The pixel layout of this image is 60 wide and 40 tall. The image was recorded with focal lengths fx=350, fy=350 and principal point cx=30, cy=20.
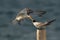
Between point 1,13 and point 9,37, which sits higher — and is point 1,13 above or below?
above

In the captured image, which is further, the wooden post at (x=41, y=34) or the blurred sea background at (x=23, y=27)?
the blurred sea background at (x=23, y=27)

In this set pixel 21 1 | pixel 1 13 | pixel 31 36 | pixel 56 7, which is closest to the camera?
pixel 31 36

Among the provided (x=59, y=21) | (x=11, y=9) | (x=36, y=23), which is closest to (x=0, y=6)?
(x=11, y=9)

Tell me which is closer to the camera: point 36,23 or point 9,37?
point 36,23

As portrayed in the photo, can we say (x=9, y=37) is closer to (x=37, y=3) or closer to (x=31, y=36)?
(x=31, y=36)

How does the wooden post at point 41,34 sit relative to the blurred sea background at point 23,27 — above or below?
below

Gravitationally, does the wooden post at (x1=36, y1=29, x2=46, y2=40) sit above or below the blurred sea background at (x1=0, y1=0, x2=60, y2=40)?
below

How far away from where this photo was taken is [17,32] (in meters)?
12.2

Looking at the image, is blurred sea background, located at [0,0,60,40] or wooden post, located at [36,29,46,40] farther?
blurred sea background, located at [0,0,60,40]

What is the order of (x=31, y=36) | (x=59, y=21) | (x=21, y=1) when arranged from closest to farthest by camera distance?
1. (x=31, y=36)
2. (x=59, y=21)
3. (x=21, y=1)

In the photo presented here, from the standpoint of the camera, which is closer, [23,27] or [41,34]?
[41,34]

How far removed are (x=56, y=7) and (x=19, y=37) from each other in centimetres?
464

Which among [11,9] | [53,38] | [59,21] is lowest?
[53,38]

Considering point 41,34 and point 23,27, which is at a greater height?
point 23,27
